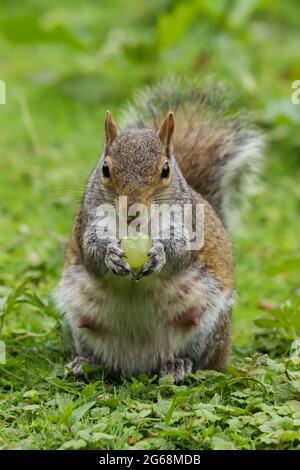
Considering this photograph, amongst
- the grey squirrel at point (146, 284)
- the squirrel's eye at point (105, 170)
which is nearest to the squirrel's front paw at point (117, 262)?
the grey squirrel at point (146, 284)

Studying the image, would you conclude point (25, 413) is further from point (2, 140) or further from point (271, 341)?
point (2, 140)

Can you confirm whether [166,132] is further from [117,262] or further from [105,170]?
[117,262]

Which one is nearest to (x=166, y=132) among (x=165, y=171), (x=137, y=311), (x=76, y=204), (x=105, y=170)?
(x=165, y=171)

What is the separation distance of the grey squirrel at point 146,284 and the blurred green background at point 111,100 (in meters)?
0.53

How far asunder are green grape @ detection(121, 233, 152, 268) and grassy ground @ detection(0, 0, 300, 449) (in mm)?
443

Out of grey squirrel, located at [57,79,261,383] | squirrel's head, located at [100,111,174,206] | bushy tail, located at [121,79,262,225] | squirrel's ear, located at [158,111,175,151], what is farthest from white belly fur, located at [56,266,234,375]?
bushy tail, located at [121,79,262,225]

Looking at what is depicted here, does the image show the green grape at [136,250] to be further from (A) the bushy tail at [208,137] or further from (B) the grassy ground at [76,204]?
(A) the bushy tail at [208,137]

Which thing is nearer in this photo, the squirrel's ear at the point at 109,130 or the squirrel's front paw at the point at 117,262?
the squirrel's front paw at the point at 117,262

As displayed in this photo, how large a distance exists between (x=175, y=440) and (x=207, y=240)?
98 cm

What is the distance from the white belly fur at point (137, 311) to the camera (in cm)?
336

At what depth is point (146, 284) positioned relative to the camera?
3.33 m

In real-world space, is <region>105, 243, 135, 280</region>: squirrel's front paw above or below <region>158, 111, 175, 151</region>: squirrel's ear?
below

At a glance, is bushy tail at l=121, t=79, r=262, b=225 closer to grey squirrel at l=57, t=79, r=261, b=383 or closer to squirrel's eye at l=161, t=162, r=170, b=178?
grey squirrel at l=57, t=79, r=261, b=383

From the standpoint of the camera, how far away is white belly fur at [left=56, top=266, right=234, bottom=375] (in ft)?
11.0
